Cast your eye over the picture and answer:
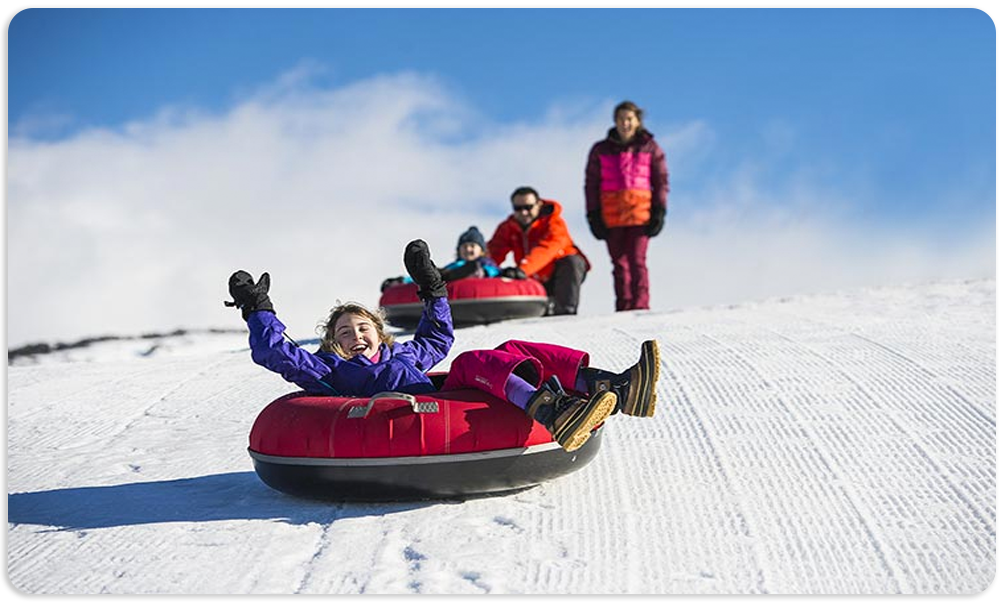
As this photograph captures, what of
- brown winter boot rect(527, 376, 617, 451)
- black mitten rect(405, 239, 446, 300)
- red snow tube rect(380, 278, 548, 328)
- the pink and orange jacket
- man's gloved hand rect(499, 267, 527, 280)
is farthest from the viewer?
the pink and orange jacket

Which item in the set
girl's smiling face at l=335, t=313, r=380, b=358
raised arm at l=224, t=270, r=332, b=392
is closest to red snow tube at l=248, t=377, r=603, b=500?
raised arm at l=224, t=270, r=332, b=392

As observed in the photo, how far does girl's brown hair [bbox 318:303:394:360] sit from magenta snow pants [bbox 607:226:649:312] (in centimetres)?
506

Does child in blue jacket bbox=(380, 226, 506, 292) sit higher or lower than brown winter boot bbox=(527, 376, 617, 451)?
higher

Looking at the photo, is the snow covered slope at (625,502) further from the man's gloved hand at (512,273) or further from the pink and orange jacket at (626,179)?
the pink and orange jacket at (626,179)

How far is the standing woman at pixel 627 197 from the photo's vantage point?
28.1 ft

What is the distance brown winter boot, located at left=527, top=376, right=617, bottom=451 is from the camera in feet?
10.2

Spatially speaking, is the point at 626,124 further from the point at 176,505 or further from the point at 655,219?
the point at 176,505

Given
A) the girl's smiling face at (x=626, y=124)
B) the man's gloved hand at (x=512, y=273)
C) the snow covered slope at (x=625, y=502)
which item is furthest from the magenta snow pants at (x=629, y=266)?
the snow covered slope at (x=625, y=502)

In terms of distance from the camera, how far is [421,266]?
3682 millimetres

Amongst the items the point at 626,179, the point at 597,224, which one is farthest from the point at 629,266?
the point at 626,179

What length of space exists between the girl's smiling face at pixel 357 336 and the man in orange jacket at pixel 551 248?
480 cm

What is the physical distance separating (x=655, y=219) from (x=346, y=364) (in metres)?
5.37

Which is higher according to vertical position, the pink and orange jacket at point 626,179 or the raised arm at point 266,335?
the pink and orange jacket at point 626,179

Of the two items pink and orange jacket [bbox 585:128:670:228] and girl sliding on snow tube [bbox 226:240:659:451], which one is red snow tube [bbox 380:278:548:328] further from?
girl sliding on snow tube [bbox 226:240:659:451]
